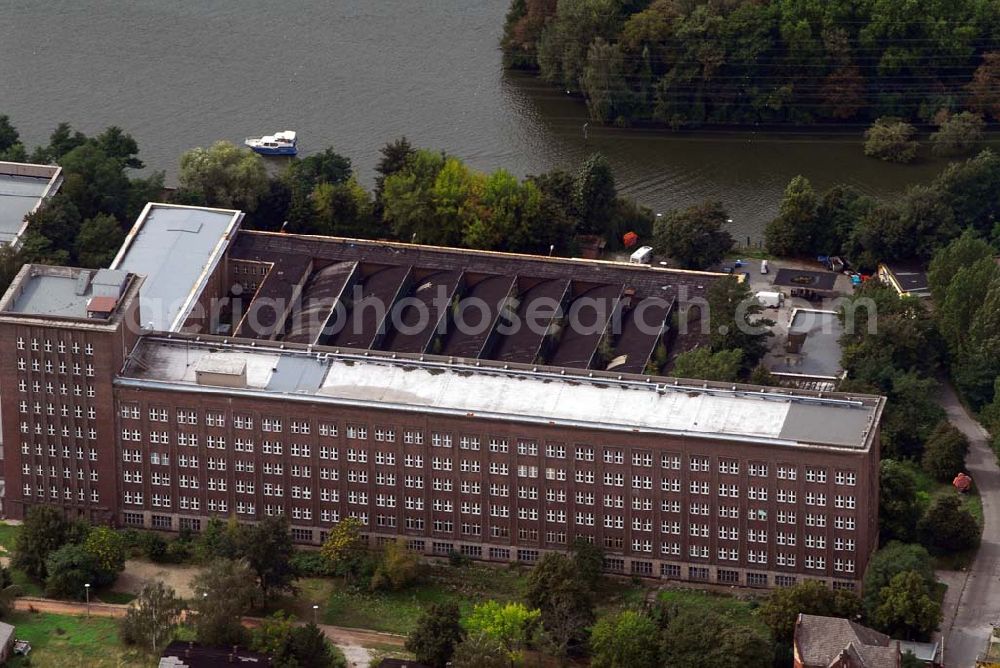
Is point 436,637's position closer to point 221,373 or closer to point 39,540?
point 221,373

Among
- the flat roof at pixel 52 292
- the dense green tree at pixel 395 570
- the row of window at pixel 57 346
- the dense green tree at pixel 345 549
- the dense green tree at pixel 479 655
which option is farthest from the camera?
the flat roof at pixel 52 292

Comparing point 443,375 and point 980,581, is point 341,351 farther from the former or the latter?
point 980,581

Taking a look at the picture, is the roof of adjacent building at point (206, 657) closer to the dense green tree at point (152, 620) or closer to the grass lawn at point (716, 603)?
the dense green tree at point (152, 620)

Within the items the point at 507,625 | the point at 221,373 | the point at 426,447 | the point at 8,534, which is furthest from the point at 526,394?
the point at 8,534

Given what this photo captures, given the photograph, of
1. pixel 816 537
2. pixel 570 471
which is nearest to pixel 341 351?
pixel 570 471

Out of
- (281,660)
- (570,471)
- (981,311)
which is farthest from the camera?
(981,311)

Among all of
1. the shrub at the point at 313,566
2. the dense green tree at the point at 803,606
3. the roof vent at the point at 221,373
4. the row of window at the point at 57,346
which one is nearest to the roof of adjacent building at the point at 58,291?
the row of window at the point at 57,346

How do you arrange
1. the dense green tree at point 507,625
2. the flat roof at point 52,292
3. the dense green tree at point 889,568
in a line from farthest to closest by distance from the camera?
the flat roof at point 52,292 → the dense green tree at point 889,568 → the dense green tree at point 507,625
